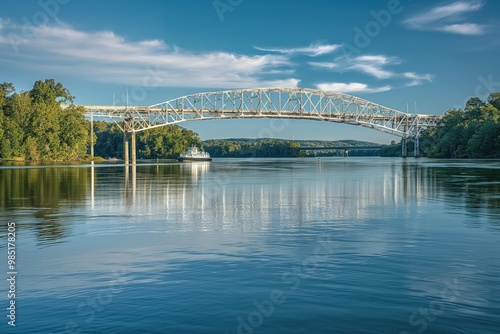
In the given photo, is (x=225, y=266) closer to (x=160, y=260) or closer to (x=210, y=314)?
(x=160, y=260)

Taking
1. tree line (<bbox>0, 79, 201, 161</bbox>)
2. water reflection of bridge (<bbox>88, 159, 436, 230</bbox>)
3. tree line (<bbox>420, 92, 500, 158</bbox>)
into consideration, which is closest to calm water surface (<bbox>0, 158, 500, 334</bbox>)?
water reflection of bridge (<bbox>88, 159, 436, 230</bbox>)

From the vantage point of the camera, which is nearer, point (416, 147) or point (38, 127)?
point (38, 127)

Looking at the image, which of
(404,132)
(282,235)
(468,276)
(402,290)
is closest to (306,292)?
(402,290)

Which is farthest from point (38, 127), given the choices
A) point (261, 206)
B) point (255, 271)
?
point (255, 271)

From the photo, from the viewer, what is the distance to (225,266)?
455 inches

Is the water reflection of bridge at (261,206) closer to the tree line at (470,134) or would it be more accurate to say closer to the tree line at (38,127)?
the tree line at (38,127)

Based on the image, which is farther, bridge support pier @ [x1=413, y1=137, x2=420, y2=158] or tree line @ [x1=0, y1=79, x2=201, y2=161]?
bridge support pier @ [x1=413, y1=137, x2=420, y2=158]

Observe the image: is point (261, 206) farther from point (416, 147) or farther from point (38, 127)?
point (416, 147)

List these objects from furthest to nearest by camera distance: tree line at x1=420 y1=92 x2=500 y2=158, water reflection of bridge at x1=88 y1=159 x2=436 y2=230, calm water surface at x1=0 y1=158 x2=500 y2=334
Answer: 1. tree line at x1=420 y1=92 x2=500 y2=158
2. water reflection of bridge at x1=88 y1=159 x2=436 y2=230
3. calm water surface at x1=0 y1=158 x2=500 y2=334

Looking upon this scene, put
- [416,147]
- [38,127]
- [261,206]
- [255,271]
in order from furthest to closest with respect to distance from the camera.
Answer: [416,147], [38,127], [261,206], [255,271]

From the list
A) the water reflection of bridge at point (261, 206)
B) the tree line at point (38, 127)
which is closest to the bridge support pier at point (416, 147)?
the tree line at point (38, 127)

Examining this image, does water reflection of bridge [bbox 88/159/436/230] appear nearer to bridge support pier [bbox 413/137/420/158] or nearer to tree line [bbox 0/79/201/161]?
tree line [bbox 0/79/201/161]

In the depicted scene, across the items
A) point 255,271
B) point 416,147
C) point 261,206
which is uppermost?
point 416,147

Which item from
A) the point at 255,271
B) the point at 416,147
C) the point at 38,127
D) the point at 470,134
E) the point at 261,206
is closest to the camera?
the point at 255,271
